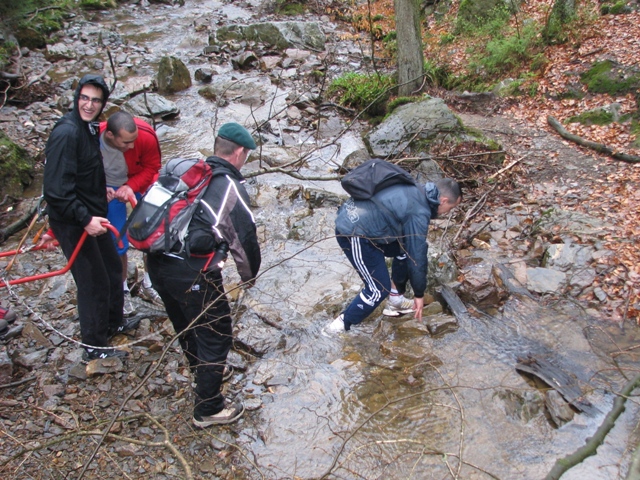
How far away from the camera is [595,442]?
122 inches

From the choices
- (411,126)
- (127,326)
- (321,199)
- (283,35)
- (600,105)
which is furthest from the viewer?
(283,35)

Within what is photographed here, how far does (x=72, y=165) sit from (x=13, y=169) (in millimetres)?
5138

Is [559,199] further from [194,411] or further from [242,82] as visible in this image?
[242,82]

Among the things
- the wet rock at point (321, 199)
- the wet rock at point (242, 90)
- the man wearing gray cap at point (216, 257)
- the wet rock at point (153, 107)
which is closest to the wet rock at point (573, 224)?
the wet rock at point (321, 199)

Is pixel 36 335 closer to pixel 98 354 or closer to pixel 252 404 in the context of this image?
pixel 98 354

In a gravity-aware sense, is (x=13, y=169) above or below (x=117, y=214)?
below

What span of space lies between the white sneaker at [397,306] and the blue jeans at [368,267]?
1.27ft

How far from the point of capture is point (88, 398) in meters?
3.73

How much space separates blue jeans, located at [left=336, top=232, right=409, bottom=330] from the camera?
4.03m

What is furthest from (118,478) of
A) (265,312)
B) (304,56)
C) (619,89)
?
(304,56)


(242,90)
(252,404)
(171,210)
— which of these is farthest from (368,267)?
(242,90)

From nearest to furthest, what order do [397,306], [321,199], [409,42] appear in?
[397,306] → [321,199] → [409,42]

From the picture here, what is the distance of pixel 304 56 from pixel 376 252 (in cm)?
1156

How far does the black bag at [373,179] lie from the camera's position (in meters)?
3.79
